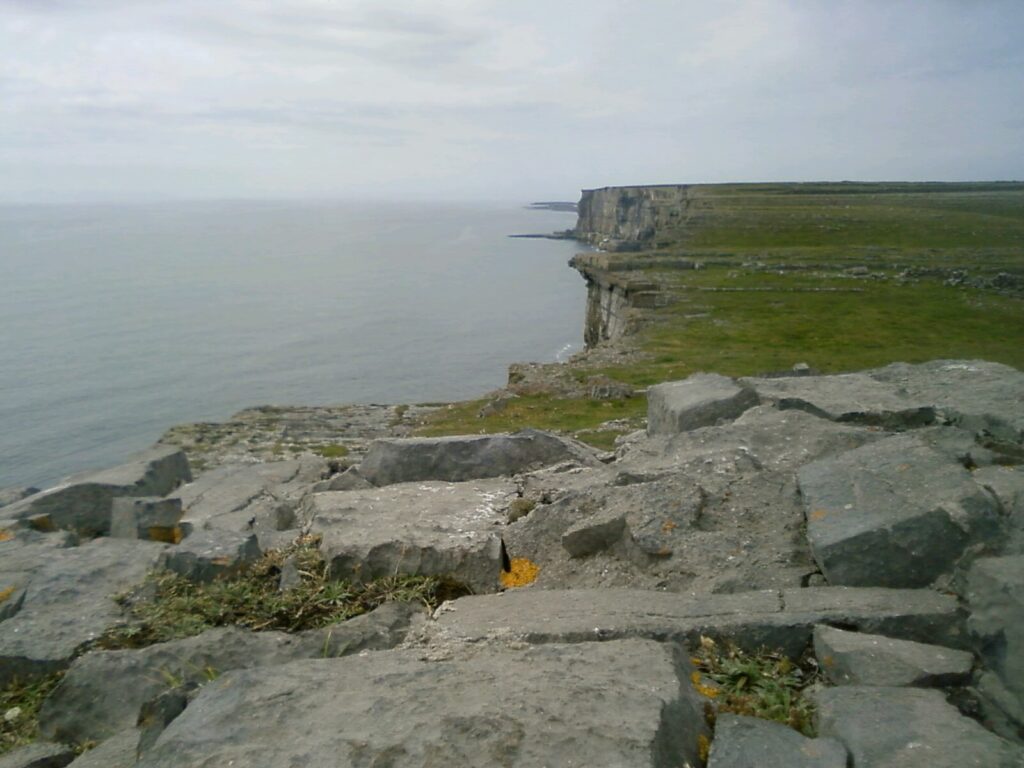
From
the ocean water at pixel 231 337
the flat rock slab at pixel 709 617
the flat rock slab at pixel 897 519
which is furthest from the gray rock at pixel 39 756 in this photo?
the ocean water at pixel 231 337

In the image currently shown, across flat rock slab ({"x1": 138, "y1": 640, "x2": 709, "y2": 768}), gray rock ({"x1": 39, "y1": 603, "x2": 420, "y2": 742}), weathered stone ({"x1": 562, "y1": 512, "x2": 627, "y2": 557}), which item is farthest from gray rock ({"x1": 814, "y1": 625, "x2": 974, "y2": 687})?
gray rock ({"x1": 39, "y1": 603, "x2": 420, "y2": 742})

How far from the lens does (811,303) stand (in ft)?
140

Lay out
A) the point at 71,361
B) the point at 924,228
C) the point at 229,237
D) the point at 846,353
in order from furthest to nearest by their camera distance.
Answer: the point at 229,237 < the point at 924,228 < the point at 71,361 < the point at 846,353

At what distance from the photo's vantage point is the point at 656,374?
28359 mm

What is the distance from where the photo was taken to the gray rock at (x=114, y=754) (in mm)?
3967

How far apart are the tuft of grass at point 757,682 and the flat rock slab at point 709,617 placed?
0.09 meters

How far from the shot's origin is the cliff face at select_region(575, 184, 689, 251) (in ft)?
325

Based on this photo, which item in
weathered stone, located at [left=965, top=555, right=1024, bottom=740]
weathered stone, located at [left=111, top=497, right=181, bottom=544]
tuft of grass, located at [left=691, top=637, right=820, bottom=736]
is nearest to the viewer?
weathered stone, located at [left=965, top=555, right=1024, bottom=740]

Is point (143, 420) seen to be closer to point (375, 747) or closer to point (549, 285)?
point (375, 747)

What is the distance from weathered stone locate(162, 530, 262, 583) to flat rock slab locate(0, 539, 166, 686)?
36 centimetres

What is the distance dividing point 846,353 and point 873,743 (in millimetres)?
29384

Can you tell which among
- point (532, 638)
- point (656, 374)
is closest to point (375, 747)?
point (532, 638)

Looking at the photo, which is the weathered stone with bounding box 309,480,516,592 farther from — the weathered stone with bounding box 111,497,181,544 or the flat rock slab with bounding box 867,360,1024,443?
the flat rock slab with bounding box 867,360,1024,443

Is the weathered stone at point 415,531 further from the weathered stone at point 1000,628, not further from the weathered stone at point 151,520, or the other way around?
the weathered stone at point 1000,628
